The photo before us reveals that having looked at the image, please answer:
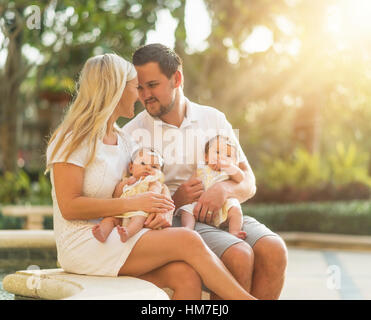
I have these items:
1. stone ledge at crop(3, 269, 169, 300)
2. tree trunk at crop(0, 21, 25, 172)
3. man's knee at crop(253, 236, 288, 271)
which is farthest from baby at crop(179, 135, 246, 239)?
tree trunk at crop(0, 21, 25, 172)

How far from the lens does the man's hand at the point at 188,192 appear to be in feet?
11.3

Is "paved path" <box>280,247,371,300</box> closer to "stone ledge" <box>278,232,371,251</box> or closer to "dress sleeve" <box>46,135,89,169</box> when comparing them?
"stone ledge" <box>278,232,371,251</box>

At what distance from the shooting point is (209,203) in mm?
3361

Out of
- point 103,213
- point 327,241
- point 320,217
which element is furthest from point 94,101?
point 320,217

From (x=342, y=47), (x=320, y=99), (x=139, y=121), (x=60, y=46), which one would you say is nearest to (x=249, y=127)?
(x=320, y=99)

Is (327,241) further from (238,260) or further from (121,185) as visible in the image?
(121,185)

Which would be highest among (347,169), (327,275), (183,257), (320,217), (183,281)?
(183,257)

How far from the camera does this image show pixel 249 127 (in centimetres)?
2053

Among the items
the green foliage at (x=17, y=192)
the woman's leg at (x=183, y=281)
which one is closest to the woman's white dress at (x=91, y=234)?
the woman's leg at (x=183, y=281)

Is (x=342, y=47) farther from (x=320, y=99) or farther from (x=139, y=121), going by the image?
(x=139, y=121)

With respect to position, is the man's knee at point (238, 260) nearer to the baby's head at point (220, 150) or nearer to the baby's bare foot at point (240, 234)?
the baby's bare foot at point (240, 234)

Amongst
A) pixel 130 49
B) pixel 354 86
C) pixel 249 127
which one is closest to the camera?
pixel 130 49

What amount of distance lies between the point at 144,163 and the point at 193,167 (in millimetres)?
672
